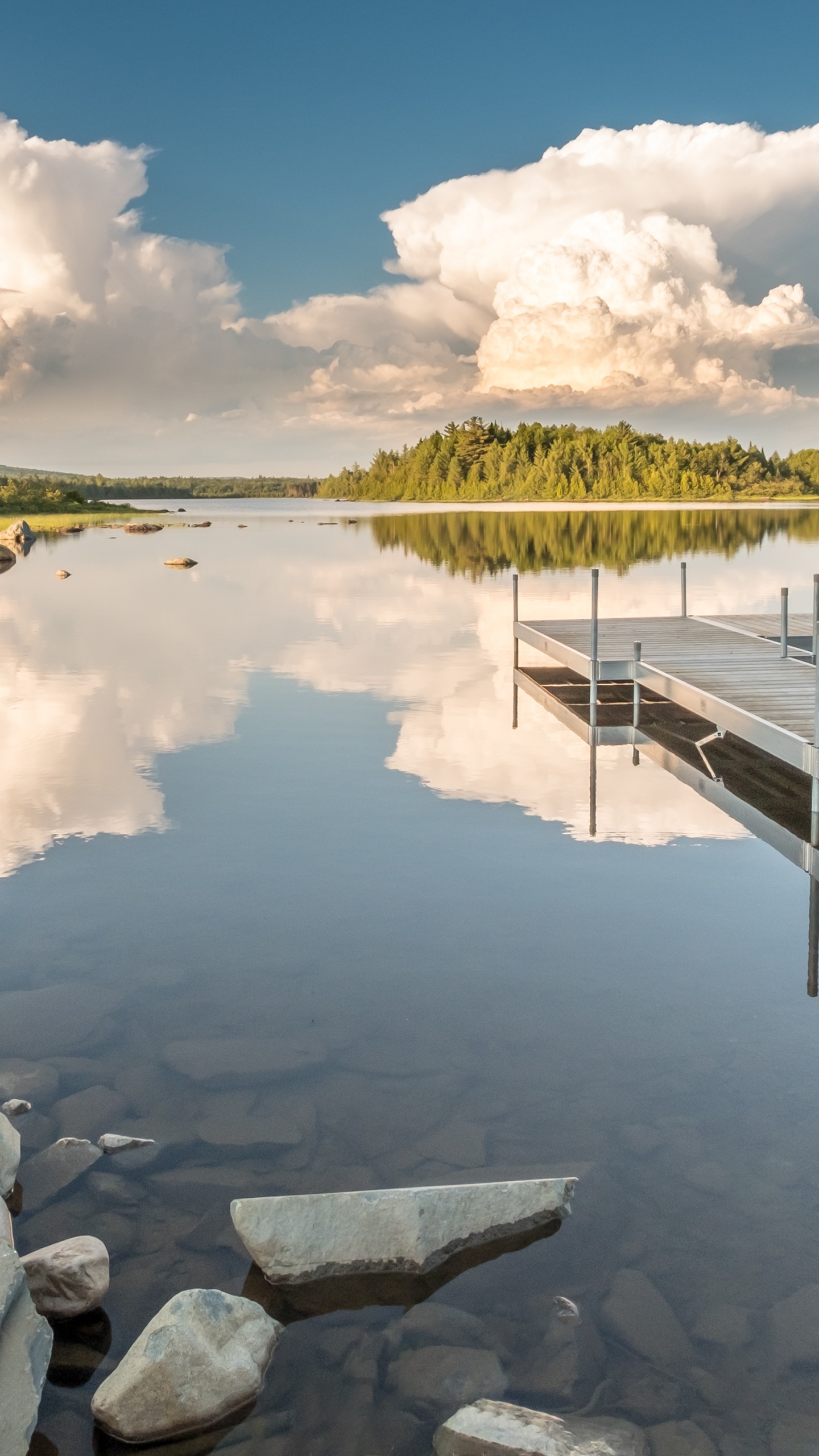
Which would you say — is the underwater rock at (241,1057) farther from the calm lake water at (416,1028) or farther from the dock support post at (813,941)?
the dock support post at (813,941)

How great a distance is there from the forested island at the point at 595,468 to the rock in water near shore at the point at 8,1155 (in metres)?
109

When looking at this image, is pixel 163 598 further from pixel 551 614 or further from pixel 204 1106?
pixel 204 1106

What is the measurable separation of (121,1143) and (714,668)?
764cm

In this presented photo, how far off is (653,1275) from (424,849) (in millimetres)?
3978

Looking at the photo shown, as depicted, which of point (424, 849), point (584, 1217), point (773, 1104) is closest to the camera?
point (584, 1217)

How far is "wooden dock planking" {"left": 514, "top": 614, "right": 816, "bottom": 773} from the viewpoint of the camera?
7809mm

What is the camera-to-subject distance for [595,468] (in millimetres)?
114312

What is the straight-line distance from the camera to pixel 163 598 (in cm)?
2581

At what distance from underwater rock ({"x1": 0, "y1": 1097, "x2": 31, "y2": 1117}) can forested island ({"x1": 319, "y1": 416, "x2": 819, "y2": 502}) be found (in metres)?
108

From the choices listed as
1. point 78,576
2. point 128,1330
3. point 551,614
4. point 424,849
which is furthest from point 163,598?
point 128,1330

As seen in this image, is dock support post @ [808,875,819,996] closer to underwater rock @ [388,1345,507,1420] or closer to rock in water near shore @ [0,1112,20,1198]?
underwater rock @ [388,1345,507,1420]

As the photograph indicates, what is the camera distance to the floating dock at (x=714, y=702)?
7.28 m

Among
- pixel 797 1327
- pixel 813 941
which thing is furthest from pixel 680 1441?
pixel 813 941

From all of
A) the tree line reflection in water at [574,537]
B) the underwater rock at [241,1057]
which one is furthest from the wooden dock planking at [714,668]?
the tree line reflection in water at [574,537]
